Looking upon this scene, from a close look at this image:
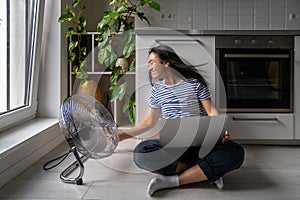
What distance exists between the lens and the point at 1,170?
2.39 m

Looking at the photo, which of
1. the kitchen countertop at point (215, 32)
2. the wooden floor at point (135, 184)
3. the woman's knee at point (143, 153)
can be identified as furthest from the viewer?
the kitchen countertop at point (215, 32)

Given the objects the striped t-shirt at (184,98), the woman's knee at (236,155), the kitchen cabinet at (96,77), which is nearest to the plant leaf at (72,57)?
the kitchen cabinet at (96,77)

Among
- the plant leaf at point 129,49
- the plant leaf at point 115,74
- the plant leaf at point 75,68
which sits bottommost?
the plant leaf at point 115,74

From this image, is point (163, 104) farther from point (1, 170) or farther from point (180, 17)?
point (180, 17)

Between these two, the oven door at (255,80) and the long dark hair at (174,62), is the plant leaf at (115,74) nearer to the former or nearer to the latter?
the oven door at (255,80)

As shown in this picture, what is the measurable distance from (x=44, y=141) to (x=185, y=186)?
1.28 meters

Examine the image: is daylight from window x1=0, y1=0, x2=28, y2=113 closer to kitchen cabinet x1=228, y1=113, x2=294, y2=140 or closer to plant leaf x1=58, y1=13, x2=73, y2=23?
plant leaf x1=58, y1=13, x2=73, y2=23

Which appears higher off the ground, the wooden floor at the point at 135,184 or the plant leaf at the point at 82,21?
the plant leaf at the point at 82,21

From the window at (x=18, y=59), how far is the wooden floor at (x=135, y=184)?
49 cm

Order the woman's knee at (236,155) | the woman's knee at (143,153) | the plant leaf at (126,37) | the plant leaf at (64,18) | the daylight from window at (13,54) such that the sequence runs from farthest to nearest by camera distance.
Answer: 1. the plant leaf at (126,37)
2. the plant leaf at (64,18)
3. the daylight from window at (13,54)
4. the woman's knee at (143,153)
5. the woman's knee at (236,155)

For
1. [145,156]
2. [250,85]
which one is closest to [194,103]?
[145,156]

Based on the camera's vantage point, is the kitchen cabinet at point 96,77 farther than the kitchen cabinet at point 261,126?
Yes

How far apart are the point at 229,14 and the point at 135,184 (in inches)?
86.7

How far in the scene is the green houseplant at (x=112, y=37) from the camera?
12.0 ft
